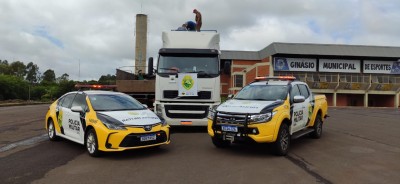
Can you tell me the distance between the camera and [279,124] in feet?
24.8

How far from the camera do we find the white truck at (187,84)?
459 inches

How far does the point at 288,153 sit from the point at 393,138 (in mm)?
5027

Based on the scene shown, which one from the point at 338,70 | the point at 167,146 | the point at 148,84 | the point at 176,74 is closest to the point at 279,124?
the point at 167,146

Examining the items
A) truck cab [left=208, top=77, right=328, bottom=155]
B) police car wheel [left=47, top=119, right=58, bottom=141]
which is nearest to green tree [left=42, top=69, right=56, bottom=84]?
police car wheel [left=47, top=119, right=58, bottom=141]

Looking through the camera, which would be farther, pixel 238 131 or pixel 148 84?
pixel 148 84

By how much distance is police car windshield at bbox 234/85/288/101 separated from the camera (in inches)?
338

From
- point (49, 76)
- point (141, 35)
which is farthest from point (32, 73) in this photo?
point (141, 35)

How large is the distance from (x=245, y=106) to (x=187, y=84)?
13.3 feet

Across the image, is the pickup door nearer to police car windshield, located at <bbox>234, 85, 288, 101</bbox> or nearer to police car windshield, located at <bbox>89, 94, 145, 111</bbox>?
police car windshield, located at <bbox>234, 85, 288, 101</bbox>

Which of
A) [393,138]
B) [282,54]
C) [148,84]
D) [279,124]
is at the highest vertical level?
[282,54]

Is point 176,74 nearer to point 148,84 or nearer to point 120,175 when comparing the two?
point 148,84

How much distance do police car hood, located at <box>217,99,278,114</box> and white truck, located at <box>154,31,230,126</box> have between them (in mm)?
3202

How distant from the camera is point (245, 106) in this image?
26.0 ft

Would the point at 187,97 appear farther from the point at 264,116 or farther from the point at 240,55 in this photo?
the point at 240,55
